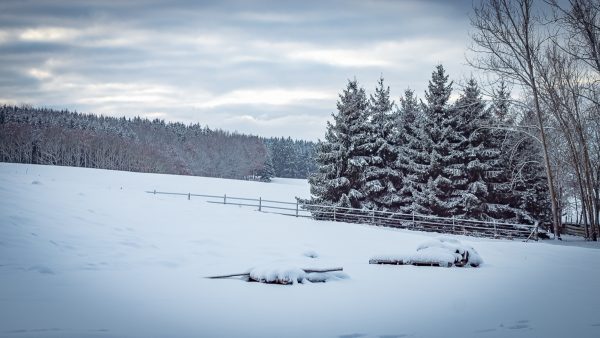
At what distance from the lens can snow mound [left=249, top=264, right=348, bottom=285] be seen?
1006 cm

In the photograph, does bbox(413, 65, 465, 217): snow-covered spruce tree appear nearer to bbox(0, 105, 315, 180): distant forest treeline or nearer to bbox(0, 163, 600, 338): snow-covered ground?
bbox(0, 163, 600, 338): snow-covered ground

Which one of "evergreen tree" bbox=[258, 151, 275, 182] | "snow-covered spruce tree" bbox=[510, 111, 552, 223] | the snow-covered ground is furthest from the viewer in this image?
"evergreen tree" bbox=[258, 151, 275, 182]

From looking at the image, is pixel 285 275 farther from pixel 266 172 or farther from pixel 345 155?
pixel 266 172

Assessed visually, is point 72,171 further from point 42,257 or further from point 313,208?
point 42,257

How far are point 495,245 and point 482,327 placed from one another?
12.9 m

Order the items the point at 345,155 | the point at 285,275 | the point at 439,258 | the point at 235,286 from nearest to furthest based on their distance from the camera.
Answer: the point at 235,286 → the point at 285,275 → the point at 439,258 → the point at 345,155

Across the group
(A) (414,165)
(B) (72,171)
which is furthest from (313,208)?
(B) (72,171)

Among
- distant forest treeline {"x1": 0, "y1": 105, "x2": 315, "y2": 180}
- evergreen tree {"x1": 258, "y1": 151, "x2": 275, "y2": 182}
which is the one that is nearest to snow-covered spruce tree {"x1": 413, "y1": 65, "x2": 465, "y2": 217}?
distant forest treeline {"x1": 0, "y1": 105, "x2": 315, "y2": 180}

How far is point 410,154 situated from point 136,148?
291 ft

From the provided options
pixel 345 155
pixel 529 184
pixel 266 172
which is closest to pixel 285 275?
pixel 345 155

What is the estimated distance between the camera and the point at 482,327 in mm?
6871

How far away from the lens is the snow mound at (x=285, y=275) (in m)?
10.1

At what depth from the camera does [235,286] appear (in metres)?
9.64

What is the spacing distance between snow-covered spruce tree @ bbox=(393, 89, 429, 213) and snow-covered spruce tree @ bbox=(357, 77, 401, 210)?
19.0 inches
